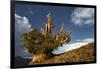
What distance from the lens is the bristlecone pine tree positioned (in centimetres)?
250

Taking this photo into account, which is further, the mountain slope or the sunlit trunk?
the mountain slope

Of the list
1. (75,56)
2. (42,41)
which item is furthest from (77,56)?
(42,41)

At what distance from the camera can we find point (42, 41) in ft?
8.37

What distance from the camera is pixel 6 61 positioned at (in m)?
Result: 2.39

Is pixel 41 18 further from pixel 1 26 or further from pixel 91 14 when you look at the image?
pixel 91 14

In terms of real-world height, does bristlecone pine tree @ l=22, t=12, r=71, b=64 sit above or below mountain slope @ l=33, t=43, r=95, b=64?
above

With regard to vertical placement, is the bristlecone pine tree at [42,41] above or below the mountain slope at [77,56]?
above

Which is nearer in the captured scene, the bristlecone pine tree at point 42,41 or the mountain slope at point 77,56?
the bristlecone pine tree at point 42,41

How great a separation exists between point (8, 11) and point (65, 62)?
3.00ft

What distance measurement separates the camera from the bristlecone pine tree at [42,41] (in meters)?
2.50

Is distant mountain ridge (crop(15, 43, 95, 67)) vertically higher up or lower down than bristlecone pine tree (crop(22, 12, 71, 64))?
lower down

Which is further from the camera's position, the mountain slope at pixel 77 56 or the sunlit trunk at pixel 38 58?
the mountain slope at pixel 77 56

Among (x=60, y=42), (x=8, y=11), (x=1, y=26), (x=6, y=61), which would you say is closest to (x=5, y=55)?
(x=6, y=61)

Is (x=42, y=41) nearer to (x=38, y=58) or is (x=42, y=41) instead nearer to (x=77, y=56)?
(x=38, y=58)
